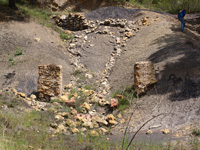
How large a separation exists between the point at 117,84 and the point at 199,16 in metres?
12.8

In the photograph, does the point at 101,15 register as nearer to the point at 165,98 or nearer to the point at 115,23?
the point at 115,23

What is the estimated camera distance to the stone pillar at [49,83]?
8.48 metres

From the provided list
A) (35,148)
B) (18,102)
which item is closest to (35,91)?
(18,102)

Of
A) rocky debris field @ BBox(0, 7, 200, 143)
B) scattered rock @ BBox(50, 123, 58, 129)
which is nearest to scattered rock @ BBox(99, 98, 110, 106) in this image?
rocky debris field @ BBox(0, 7, 200, 143)

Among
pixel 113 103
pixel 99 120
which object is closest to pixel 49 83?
pixel 113 103

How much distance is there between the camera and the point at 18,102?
23.8 ft

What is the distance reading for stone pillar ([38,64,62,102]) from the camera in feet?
27.8

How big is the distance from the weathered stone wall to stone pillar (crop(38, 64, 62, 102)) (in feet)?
20.5

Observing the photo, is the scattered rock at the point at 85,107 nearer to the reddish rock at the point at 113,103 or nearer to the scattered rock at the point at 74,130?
the reddish rock at the point at 113,103

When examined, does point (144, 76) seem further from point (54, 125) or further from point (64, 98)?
point (54, 125)

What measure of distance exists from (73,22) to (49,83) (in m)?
6.87

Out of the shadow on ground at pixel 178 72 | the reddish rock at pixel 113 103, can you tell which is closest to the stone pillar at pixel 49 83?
the reddish rock at pixel 113 103

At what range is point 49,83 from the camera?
853 centimetres

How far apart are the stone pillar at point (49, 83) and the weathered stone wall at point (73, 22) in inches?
246
